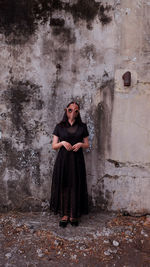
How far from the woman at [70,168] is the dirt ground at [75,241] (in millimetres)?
283

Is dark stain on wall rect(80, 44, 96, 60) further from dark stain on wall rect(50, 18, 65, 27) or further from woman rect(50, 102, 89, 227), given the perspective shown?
woman rect(50, 102, 89, 227)

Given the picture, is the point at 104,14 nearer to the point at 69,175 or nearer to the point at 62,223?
the point at 69,175

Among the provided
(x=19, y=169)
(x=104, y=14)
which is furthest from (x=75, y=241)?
(x=104, y=14)

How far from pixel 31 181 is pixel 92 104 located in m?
1.68

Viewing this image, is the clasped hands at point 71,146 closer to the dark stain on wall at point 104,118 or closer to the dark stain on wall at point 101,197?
the dark stain on wall at point 104,118

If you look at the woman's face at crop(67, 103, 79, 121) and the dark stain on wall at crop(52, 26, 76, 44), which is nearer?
the woman's face at crop(67, 103, 79, 121)

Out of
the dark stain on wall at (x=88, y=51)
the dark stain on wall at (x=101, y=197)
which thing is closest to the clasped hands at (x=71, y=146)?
the dark stain on wall at (x=101, y=197)

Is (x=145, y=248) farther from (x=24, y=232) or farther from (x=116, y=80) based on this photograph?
(x=116, y=80)

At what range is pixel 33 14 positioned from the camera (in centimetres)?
346

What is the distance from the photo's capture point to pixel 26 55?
3.53 m

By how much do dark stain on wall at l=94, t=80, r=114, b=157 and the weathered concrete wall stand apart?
0.02m

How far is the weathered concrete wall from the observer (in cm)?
342

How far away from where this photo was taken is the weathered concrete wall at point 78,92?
11.2 ft

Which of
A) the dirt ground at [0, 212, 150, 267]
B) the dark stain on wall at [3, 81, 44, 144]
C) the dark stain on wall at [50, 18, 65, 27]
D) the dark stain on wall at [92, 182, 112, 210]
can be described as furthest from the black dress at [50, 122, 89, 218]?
the dark stain on wall at [50, 18, 65, 27]
